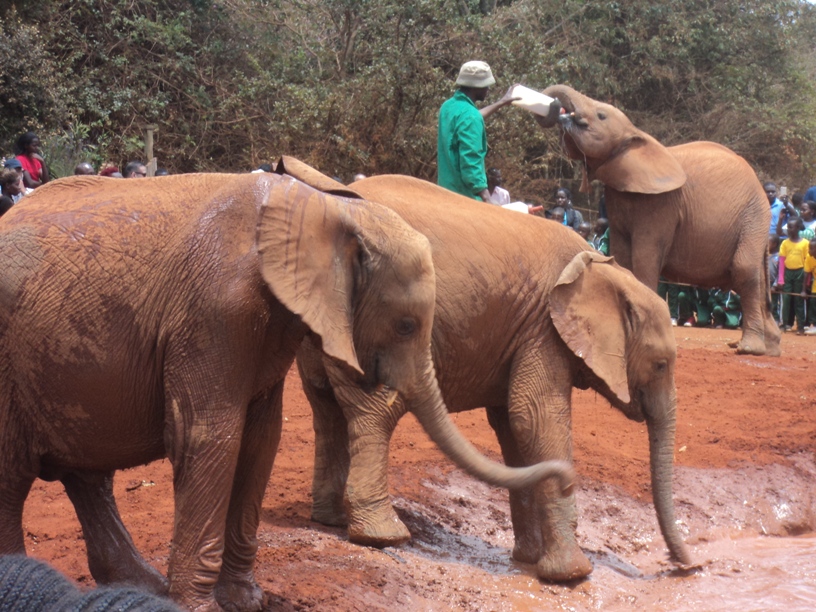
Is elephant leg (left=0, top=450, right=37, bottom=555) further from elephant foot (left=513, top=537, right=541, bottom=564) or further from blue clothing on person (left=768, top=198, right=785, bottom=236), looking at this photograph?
blue clothing on person (left=768, top=198, right=785, bottom=236)

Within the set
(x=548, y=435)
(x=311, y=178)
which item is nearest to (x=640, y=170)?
(x=548, y=435)

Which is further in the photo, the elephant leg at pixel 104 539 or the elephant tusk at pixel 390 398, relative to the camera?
the elephant tusk at pixel 390 398

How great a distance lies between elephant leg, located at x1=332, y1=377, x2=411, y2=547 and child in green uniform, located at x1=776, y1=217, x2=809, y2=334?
440 inches

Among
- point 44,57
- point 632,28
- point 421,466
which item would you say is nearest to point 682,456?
point 421,466

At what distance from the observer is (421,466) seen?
820 cm

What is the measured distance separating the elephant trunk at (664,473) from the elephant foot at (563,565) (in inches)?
27.9

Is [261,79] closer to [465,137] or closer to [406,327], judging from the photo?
[465,137]

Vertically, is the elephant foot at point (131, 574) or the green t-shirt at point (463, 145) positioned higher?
the green t-shirt at point (463, 145)

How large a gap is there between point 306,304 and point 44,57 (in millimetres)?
13252

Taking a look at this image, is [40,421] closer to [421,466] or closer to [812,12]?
[421,466]

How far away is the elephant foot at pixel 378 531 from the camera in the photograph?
595 centimetres

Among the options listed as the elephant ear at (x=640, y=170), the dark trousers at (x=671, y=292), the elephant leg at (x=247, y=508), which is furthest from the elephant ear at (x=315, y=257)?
the dark trousers at (x=671, y=292)

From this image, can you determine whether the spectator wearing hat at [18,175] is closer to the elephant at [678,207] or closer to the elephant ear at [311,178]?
the elephant at [678,207]

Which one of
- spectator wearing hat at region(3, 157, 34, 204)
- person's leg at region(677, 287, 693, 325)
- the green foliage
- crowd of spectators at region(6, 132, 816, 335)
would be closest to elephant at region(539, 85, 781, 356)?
crowd of spectators at region(6, 132, 816, 335)
